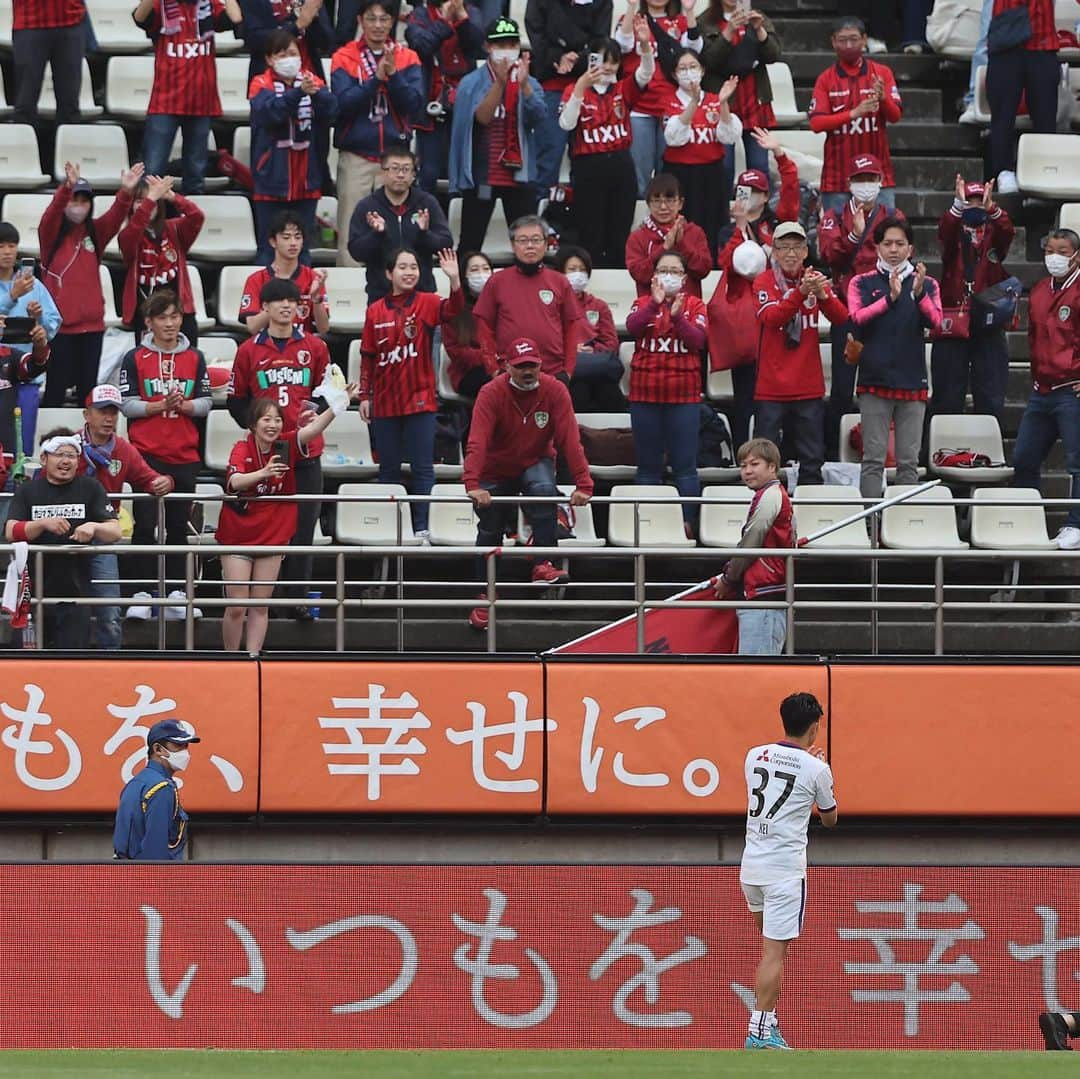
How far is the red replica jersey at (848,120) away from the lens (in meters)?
18.2

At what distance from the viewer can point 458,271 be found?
1625 centimetres

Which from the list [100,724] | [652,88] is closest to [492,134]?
[652,88]

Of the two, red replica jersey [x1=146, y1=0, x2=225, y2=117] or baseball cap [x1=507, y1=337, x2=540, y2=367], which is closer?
baseball cap [x1=507, y1=337, x2=540, y2=367]

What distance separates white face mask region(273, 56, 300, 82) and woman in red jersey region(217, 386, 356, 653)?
3.66 meters

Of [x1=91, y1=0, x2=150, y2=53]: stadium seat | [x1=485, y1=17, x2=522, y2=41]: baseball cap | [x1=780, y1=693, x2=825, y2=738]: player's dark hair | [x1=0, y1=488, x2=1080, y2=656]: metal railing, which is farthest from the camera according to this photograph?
[x1=91, y1=0, x2=150, y2=53]: stadium seat

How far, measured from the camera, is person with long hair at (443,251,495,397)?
16656 millimetres

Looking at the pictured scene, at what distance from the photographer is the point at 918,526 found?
16.2 meters

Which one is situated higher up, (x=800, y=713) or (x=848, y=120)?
(x=848, y=120)

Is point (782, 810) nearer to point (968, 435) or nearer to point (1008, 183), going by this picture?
point (968, 435)

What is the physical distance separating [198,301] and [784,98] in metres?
5.57

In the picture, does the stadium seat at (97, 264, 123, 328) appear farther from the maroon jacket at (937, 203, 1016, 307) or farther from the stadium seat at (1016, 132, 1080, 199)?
the stadium seat at (1016, 132, 1080, 199)

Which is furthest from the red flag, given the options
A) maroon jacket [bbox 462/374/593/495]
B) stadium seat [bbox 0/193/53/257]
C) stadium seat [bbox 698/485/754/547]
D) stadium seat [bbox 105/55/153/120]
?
stadium seat [bbox 105/55/153/120]

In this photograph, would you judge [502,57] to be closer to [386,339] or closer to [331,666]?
[386,339]

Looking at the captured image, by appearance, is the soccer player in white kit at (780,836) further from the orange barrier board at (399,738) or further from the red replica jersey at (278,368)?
the red replica jersey at (278,368)
